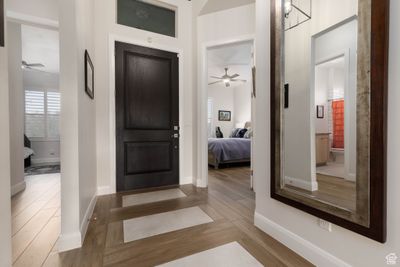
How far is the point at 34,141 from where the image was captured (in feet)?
18.5

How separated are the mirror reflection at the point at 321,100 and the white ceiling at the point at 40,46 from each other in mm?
4000

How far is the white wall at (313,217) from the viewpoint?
0.92 meters

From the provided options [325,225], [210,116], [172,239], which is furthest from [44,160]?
[325,225]

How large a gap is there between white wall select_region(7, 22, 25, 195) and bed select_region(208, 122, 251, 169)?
11.3 ft

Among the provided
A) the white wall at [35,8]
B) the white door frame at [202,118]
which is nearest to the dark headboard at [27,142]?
the white wall at [35,8]

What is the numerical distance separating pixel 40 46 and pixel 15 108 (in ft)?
7.08

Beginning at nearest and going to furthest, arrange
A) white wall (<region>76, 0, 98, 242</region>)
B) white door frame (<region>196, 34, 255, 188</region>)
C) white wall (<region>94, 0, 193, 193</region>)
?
white wall (<region>76, 0, 98, 242</region>) < white wall (<region>94, 0, 193, 193</region>) < white door frame (<region>196, 34, 255, 188</region>)

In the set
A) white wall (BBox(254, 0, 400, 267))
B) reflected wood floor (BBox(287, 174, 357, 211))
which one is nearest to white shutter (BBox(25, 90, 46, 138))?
white wall (BBox(254, 0, 400, 267))

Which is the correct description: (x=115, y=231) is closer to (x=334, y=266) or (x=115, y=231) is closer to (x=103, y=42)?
(x=334, y=266)

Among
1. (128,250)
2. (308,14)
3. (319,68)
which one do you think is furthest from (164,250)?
(308,14)

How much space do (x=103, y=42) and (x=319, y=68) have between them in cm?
273

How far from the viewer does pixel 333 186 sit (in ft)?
4.01

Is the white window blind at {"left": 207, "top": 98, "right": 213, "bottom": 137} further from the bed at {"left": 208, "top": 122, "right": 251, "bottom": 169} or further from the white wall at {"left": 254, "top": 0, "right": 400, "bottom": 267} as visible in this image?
the white wall at {"left": 254, "top": 0, "right": 400, "bottom": 267}

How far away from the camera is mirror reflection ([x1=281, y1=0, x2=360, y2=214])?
3.64 ft
